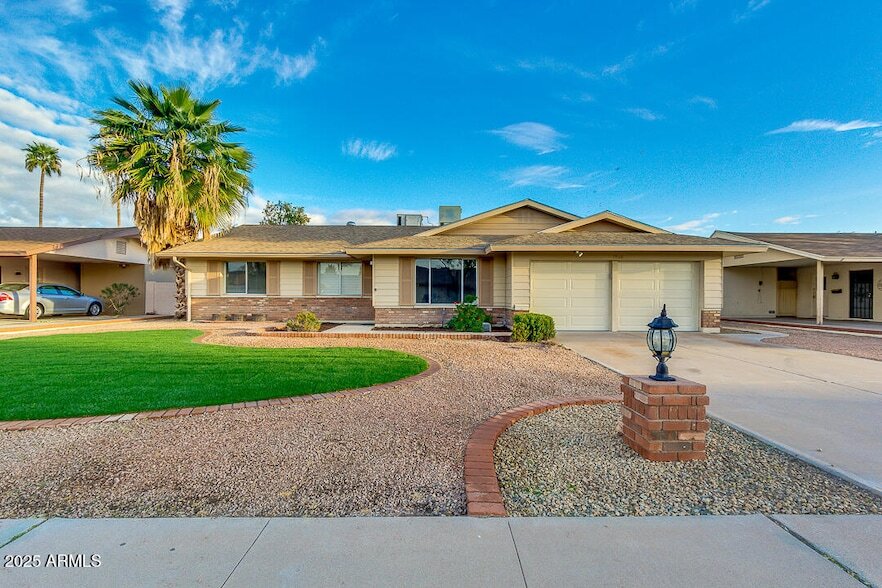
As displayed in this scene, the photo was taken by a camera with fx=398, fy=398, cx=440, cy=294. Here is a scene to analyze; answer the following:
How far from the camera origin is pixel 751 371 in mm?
6566

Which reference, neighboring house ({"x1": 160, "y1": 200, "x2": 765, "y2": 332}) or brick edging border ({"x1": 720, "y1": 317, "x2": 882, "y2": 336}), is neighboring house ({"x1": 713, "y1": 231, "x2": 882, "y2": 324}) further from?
neighboring house ({"x1": 160, "y1": 200, "x2": 765, "y2": 332})

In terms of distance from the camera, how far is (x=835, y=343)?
9.91 m

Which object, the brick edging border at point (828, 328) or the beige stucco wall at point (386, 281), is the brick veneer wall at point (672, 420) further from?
the brick edging border at point (828, 328)

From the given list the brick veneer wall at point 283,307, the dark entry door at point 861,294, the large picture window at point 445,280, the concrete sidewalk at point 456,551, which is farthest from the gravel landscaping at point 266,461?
the dark entry door at point 861,294

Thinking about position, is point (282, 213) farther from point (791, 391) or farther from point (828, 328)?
point (791, 391)

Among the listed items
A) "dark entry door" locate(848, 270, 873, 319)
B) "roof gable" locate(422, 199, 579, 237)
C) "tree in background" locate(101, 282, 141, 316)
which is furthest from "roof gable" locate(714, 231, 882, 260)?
"tree in background" locate(101, 282, 141, 316)

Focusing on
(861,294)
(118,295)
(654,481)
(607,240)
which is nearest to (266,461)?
(654,481)

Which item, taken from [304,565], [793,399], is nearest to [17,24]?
[304,565]

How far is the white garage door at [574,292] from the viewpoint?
39.4ft

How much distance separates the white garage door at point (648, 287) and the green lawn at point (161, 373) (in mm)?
7606

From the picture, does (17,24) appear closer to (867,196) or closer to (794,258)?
(794,258)

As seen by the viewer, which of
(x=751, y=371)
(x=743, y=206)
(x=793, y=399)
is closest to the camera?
(x=793, y=399)

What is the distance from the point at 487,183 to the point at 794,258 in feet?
39.9

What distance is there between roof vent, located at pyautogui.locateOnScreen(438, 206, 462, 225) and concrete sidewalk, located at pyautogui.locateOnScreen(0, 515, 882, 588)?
15.3 meters
